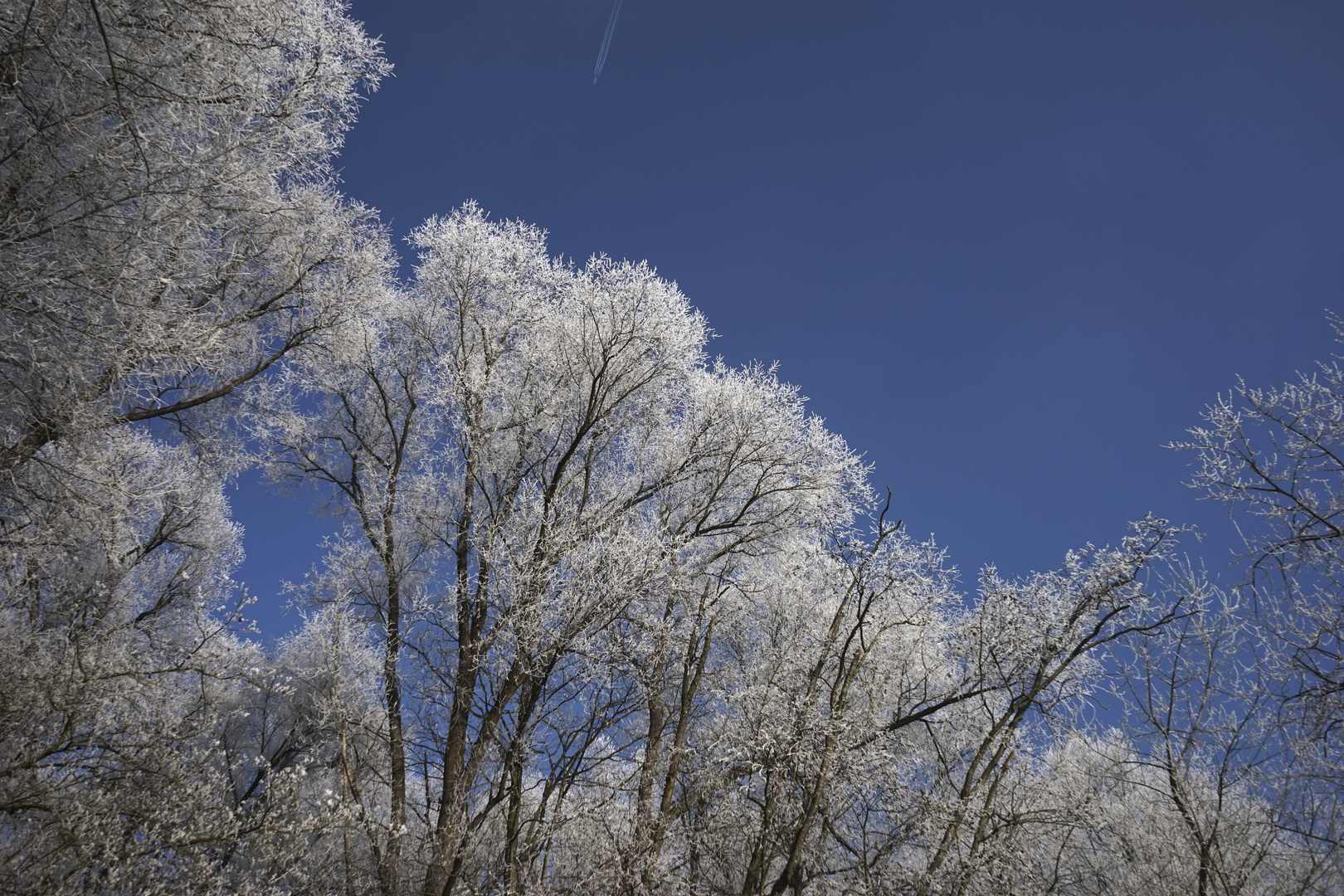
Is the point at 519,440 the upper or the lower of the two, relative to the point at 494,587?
upper

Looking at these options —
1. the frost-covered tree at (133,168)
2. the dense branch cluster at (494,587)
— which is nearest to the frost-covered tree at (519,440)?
the dense branch cluster at (494,587)

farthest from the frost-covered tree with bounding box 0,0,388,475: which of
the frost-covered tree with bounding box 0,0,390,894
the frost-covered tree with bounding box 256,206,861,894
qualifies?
the frost-covered tree with bounding box 256,206,861,894

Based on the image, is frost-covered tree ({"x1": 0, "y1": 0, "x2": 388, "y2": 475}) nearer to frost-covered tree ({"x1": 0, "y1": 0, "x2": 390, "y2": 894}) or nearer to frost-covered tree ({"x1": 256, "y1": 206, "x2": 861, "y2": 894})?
frost-covered tree ({"x1": 0, "y1": 0, "x2": 390, "y2": 894})

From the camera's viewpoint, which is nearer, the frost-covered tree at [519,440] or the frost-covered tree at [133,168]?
the frost-covered tree at [133,168]

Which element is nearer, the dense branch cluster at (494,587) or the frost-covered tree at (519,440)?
the dense branch cluster at (494,587)

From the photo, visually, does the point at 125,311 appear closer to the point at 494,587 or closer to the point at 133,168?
the point at 133,168

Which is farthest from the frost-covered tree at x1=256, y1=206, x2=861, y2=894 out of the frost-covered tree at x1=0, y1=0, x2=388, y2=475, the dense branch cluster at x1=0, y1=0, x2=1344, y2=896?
the frost-covered tree at x1=0, y1=0, x2=388, y2=475

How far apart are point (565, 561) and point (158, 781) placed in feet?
13.9

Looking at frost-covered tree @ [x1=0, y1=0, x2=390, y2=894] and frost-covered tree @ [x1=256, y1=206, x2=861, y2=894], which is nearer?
frost-covered tree @ [x1=0, y1=0, x2=390, y2=894]

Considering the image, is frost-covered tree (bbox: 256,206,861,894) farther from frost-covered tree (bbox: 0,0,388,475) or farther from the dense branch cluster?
frost-covered tree (bbox: 0,0,388,475)

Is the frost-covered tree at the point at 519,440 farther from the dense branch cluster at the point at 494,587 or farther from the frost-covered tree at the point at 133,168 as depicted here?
the frost-covered tree at the point at 133,168

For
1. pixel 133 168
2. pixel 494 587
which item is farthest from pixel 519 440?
pixel 133 168

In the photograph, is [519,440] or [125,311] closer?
[125,311]

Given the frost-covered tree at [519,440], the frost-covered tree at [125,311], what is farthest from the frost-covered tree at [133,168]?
the frost-covered tree at [519,440]
